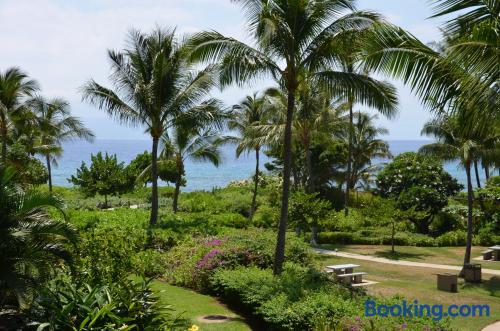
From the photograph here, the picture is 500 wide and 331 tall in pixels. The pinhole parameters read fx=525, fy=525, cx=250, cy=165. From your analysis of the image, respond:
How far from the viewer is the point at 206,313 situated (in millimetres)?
11016

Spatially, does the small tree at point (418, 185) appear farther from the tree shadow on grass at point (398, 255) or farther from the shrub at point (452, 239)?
the tree shadow on grass at point (398, 255)

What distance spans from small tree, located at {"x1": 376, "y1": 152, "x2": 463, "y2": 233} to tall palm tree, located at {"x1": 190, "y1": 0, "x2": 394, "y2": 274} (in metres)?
17.9

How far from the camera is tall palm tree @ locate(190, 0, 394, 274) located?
11.8 meters

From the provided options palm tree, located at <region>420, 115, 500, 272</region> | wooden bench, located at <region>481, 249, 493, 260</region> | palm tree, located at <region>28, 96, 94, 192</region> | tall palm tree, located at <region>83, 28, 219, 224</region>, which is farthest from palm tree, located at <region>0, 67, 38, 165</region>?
wooden bench, located at <region>481, 249, 493, 260</region>

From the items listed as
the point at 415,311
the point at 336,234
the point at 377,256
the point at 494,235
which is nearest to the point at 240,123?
the point at 336,234

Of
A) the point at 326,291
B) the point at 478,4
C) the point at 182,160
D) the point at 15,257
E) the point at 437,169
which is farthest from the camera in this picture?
the point at 437,169

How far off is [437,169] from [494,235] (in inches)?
257

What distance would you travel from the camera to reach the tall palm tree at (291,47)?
11844 millimetres

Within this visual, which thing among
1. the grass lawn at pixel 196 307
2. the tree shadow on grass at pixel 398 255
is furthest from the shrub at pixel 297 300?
the tree shadow on grass at pixel 398 255

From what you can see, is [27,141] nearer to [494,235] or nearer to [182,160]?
[182,160]

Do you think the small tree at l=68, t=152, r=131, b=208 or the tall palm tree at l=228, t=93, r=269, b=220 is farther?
the small tree at l=68, t=152, r=131, b=208

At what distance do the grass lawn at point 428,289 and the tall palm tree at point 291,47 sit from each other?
4682 mm

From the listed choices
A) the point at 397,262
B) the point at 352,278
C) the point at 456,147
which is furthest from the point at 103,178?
the point at 456,147

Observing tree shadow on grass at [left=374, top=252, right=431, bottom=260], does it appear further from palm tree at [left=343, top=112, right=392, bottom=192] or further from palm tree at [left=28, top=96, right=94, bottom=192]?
palm tree at [left=28, top=96, right=94, bottom=192]
